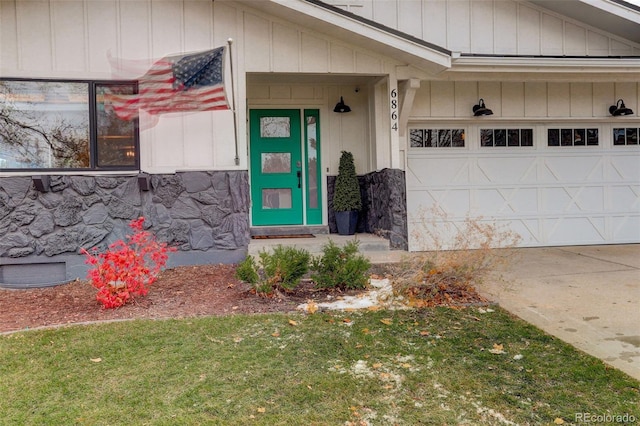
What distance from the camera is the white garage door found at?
823 centimetres

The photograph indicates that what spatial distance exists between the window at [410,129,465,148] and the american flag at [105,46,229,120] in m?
3.70

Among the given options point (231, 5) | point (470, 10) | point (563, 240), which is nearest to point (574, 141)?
point (563, 240)

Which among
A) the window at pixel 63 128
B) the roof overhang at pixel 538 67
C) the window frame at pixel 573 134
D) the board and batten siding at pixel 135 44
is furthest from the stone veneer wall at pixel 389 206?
the window at pixel 63 128

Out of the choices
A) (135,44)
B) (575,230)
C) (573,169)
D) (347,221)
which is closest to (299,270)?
(347,221)

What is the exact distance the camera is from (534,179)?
847cm

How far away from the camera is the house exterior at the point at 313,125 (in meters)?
6.32

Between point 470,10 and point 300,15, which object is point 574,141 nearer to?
point 470,10

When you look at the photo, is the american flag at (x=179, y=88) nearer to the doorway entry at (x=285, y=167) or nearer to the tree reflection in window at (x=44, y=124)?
the tree reflection in window at (x=44, y=124)

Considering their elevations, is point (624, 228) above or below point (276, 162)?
below

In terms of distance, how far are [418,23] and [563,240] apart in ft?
15.9

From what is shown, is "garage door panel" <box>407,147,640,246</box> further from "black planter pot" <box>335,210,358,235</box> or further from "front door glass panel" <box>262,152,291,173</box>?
"front door glass panel" <box>262,152,291,173</box>

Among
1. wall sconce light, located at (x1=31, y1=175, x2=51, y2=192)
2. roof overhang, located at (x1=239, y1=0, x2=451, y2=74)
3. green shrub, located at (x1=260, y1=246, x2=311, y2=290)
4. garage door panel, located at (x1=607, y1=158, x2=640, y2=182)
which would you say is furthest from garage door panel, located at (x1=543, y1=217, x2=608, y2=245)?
wall sconce light, located at (x1=31, y1=175, x2=51, y2=192)

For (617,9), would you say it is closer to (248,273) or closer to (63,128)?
(248,273)

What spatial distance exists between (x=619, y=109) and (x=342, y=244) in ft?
18.9
